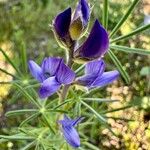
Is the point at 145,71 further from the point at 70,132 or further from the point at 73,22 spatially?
the point at 73,22

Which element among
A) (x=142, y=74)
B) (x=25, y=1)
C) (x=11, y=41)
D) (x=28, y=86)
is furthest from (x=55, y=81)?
(x=25, y=1)

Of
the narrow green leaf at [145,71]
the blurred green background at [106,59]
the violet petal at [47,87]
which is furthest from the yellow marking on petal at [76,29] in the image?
the narrow green leaf at [145,71]

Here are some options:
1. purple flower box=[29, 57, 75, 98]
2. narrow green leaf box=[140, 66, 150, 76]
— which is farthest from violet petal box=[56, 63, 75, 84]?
narrow green leaf box=[140, 66, 150, 76]

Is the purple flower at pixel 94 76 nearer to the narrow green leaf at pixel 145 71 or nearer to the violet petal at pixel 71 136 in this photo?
the violet petal at pixel 71 136

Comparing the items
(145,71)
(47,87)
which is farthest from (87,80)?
(145,71)

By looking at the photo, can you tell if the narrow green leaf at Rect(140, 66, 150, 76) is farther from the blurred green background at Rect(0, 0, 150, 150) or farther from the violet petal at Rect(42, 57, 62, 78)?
the violet petal at Rect(42, 57, 62, 78)

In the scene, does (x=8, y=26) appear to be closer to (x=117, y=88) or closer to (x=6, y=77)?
(x=6, y=77)
